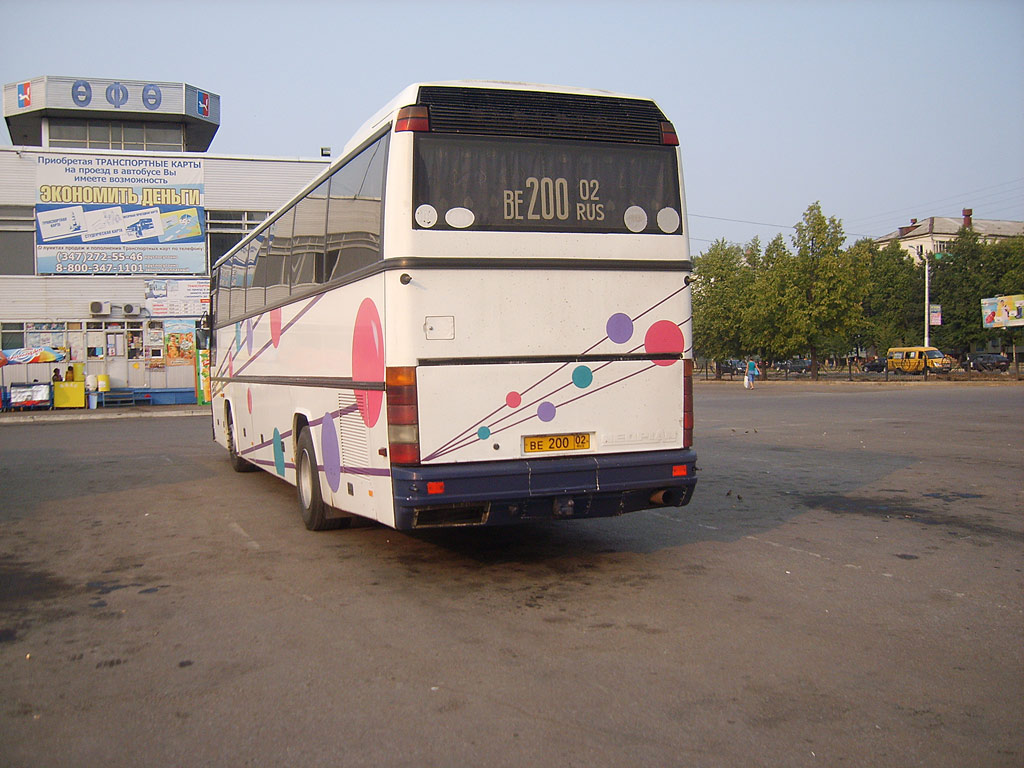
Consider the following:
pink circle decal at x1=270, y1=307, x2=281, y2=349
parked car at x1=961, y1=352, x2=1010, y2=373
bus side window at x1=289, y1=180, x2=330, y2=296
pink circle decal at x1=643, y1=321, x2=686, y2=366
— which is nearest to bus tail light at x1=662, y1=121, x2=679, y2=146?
pink circle decal at x1=643, y1=321, x2=686, y2=366

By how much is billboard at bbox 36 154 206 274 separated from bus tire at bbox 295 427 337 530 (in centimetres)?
2713

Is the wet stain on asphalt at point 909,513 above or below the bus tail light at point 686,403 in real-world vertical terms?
below

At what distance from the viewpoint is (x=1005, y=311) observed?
61375mm

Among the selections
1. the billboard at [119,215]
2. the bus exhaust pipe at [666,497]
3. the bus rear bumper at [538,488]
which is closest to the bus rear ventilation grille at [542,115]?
the bus rear bumper at [538,488]

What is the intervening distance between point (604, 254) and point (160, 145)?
3975 centimetres

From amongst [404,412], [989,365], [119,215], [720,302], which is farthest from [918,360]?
[404,412]

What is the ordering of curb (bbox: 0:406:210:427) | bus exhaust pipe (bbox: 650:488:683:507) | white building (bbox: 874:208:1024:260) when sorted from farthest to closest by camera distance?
white building (bbox: 874:208:1024:260) < curb (bbox: 0:406:210:427) < bus exhaust pipe (bbox: 650:488:683:507)

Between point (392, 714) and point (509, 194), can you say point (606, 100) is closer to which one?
point (509, 194)

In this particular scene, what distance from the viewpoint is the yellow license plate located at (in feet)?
22.7

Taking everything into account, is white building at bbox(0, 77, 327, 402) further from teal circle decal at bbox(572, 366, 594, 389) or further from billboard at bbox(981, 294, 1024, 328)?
billboard at bbox(981, 294, 1024, 328)

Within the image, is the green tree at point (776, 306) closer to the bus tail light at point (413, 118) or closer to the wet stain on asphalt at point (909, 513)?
the wet stain on asphalt at point (909, 513)

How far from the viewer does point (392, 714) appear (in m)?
4.36

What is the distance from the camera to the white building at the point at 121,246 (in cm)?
3259

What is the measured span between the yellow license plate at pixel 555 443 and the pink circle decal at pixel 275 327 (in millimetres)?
4466
